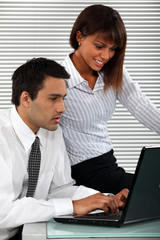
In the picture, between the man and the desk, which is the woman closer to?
the man

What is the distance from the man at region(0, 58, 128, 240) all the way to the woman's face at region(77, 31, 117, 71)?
0.24 meters

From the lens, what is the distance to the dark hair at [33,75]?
6.14ft

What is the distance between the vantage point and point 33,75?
1.90m

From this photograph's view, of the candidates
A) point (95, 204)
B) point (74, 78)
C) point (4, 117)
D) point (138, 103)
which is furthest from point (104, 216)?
point (138, 103)

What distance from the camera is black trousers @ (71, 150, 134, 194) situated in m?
2.18

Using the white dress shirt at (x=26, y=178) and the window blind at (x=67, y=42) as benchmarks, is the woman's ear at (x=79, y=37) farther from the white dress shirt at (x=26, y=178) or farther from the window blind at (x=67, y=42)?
the window blind at (x=67, y=42)

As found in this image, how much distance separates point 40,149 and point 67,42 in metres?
2.25

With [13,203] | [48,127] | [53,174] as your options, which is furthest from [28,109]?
[13,203]

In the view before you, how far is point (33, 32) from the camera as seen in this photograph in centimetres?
396

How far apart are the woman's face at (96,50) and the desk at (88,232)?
862 millimetres

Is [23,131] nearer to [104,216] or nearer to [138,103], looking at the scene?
[104,216]

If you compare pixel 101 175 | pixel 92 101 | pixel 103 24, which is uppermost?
pixel 103 24

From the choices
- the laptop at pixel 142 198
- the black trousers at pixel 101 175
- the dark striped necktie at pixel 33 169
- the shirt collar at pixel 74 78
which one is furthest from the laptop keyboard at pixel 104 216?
the shirt collar at pixel 74 78

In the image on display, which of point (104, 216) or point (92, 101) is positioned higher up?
point (92, 101)
